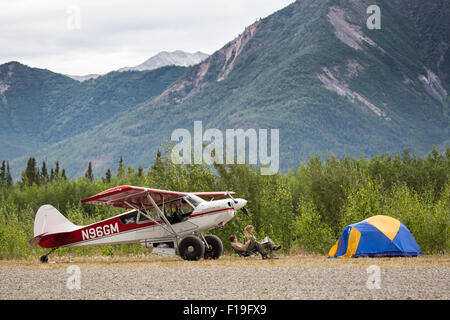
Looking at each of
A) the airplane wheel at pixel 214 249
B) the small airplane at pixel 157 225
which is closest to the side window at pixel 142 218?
the small airplane at pixel 157 225

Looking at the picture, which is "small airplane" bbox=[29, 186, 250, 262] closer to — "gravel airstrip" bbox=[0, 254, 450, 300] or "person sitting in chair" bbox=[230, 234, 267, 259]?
"person sitting in chair" bbox=[230, 234, 267, 259]

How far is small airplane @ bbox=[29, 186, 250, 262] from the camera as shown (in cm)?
1795

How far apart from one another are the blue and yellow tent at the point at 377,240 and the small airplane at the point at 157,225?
10.6 feet

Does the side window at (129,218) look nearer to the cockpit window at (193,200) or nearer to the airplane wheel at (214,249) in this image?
the cockpit window at (193,200)

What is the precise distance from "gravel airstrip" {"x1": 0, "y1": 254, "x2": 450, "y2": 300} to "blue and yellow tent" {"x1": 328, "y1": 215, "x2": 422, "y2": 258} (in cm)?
114

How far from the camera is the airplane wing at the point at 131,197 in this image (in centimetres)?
1675

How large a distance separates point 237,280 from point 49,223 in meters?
7.93

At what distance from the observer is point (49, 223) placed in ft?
62.3

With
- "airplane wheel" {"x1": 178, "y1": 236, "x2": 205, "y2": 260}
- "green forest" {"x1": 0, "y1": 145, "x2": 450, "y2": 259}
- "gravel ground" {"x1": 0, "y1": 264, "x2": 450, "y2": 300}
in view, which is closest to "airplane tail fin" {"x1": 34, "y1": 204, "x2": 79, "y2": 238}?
"gravel ground" {"x1": 0, "y1": 264, "x2": 450, "y2": 300}

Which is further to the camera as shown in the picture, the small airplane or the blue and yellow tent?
the blue and yellow tent
